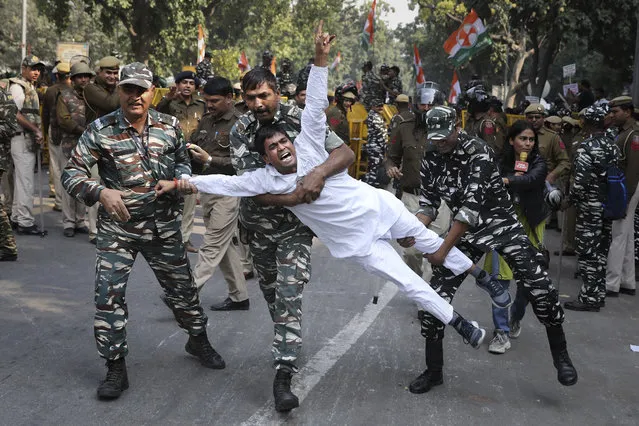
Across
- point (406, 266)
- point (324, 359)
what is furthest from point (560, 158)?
point (406, 266)

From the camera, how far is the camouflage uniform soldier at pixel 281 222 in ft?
15.3

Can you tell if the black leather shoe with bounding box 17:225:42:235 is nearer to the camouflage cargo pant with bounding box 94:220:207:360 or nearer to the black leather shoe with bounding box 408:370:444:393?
the camouflage cargo pant with bounding box 94:220:207:360

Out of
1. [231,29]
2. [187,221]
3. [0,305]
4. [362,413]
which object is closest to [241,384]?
[362,413]

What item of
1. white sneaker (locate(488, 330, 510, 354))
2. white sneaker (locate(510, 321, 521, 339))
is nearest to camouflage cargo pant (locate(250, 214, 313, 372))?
white sneaker (locate(488, 330, 510, 354))

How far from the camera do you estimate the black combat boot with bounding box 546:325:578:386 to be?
17.1ft

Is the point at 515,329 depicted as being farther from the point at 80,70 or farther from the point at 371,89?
the point at 371,89

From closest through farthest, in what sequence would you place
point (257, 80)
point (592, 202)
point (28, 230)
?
1. point (257, 80)
2. point (592, 202)
3. point (28, 230)

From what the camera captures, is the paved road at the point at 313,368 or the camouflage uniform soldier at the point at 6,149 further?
the camouflage uniform soldier at the point at 6,149

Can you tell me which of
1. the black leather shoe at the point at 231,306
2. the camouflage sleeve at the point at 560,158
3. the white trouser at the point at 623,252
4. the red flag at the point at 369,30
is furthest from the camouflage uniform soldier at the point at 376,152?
the red flag at the point at 369,30

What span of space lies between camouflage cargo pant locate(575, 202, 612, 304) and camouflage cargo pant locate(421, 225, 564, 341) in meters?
2.82

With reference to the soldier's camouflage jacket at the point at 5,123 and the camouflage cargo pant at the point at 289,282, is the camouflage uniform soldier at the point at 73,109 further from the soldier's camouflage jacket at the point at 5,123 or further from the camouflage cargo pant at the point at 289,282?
the camouflage cargo pant at the point at 289,282

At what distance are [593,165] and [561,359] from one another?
298 centimetres

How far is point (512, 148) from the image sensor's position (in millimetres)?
6555

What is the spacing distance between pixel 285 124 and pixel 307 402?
1.73m
